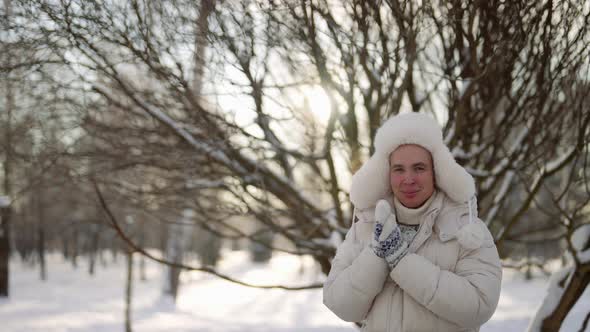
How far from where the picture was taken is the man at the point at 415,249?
1764mm

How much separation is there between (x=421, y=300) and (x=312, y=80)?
8.39ft

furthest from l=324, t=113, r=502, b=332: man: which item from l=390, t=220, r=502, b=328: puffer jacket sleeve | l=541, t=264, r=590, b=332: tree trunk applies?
l=541, t=264, r=590, b=332: tree trunk

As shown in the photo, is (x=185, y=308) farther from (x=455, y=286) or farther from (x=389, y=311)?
(x=455, y=286)

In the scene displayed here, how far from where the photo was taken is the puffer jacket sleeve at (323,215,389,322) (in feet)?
5.95

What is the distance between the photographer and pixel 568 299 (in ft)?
12.6

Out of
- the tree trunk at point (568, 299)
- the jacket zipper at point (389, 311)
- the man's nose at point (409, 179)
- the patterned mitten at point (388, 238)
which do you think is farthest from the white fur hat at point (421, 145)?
the tree trunk at point (568, 299)

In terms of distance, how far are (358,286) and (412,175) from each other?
47 centimetres

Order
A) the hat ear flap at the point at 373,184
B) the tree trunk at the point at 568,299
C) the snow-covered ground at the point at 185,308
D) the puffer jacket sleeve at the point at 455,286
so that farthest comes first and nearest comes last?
the snow-covered ground at the point at 185,308 < the tree trunk at the point at 568,299 < the hat ear flap at the point at 373,184 < the puffer jacket sleeve at the point at 455,286

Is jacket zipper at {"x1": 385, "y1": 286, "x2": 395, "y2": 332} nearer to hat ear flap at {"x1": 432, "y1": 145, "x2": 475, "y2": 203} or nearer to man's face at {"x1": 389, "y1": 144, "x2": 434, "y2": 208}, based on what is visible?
man's face at {"x1": 389, "y1": 144, "x2": 434, "y2": 208}

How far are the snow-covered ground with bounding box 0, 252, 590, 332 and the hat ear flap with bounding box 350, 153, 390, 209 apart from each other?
3.27m

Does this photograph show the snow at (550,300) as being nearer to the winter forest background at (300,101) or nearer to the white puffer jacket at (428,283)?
the winter forest background at (300,101)

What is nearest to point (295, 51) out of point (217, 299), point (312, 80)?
point (312, 80)

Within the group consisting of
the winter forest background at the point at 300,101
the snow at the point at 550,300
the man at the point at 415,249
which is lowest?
the snow at the point at 550,300

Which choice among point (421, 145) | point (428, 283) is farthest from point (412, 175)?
point (428, 283)
